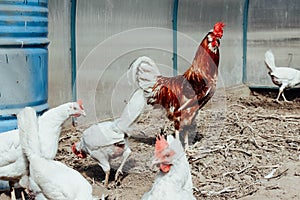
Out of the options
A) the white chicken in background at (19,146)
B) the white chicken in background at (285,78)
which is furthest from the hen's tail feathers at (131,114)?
the white chicken in background at (285,78)

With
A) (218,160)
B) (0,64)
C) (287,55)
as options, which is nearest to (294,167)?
(218,160)

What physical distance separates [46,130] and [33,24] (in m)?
1.09

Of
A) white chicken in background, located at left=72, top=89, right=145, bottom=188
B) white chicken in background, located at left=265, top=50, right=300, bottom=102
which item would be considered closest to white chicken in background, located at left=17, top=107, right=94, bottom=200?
white chicken in background, located at left=72, top=89, right=145, bottom=188

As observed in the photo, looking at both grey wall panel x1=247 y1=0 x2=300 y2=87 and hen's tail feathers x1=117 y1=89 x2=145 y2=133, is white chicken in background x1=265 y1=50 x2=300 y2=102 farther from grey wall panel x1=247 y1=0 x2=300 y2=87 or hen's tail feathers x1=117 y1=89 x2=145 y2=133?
hen's tail feathers x1=117 y1=89 x2=145 y2=133

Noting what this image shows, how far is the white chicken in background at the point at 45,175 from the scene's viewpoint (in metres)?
3.48

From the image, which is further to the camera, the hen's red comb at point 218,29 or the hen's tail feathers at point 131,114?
the hen's red comb at point 218,29

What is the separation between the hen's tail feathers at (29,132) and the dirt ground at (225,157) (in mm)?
1028

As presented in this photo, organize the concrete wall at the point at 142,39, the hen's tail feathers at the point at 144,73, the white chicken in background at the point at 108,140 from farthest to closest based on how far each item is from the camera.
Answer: the concrete wall at the point at 142,39 < the hen's tail feathers at the point at 144,73 < the white chicken in background at the point at 108,140

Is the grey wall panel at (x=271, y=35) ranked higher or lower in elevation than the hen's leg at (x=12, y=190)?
higher

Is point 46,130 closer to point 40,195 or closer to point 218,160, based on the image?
point 40,195

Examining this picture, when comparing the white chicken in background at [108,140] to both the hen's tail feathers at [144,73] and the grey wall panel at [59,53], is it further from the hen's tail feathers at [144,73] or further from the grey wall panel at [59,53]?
the grey wall panel at [59,53]

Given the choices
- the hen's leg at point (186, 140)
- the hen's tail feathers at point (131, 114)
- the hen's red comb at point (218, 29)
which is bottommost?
the hen's leg at point (186, 140)

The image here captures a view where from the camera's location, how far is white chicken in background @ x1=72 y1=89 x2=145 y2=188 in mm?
4566

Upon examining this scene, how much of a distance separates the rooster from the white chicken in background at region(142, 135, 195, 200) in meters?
2.36
